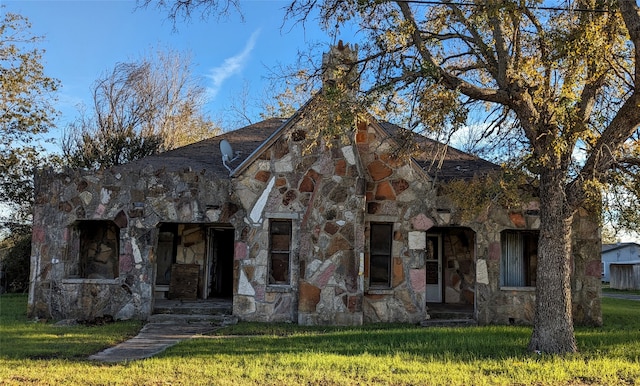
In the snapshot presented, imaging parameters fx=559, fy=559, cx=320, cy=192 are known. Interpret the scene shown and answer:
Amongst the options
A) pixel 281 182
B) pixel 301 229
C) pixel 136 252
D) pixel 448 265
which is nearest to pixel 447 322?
pixel 448 265

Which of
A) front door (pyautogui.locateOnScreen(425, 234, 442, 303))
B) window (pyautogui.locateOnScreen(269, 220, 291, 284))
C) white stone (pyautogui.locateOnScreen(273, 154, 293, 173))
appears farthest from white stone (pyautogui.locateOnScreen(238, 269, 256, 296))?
front door (pyautogui.locateOnScreen(425, 234, 442, 303))

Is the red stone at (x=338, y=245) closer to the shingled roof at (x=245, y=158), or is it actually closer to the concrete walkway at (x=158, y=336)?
the concrete walkway at (x=158, y=336)

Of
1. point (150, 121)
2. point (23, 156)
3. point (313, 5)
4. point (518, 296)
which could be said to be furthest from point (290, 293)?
point (150, 121)

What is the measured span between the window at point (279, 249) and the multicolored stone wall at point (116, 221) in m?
1.12

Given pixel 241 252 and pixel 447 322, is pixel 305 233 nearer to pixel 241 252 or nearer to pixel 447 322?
pixel 241 252

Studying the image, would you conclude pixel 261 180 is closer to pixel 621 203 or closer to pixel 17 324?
pixel 17 324

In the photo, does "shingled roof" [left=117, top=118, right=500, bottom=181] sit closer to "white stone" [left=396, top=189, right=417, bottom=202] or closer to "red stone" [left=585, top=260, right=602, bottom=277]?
"white stone" [left=396, top=189, right=417, bottom=202]

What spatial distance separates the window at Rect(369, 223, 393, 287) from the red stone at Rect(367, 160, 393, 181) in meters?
1.19

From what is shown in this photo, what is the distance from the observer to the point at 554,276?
9141 mm

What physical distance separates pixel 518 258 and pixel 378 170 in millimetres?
4358

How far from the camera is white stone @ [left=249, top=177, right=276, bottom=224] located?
43.5ft

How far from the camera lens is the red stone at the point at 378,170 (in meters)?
13.6

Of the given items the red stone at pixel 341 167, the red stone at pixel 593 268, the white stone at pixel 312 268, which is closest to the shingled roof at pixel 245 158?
the red stone at pixel 341 167

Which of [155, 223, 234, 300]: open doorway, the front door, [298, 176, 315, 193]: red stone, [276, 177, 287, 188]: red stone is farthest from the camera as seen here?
the front door
